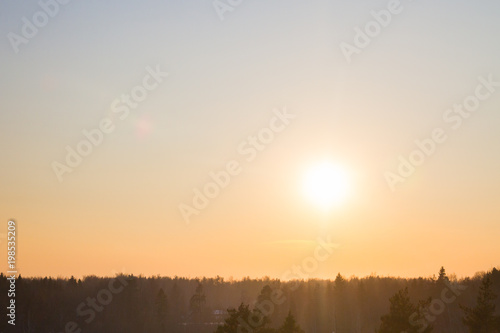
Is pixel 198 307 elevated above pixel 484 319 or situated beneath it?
elevated above

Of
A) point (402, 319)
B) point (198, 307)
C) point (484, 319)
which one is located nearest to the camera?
point (402, 319)

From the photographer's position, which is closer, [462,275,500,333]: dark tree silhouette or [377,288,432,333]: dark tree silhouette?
[377,288,432,333]: dark tree silhouette

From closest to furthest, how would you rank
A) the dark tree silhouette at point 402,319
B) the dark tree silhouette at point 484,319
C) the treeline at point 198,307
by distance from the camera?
→ the dark tree silhouette at point 402,319
the dark tree silhouette at point 484,319
the treeline at point 198,307

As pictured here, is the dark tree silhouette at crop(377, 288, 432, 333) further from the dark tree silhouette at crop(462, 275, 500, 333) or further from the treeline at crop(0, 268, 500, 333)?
the treeline at crop(0, 268, 500, 333)

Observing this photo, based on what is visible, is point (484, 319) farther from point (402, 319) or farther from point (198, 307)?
point (198, 307)

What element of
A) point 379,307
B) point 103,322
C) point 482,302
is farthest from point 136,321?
point 482,302

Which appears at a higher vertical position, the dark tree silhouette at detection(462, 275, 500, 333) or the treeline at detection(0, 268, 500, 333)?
the treeline at detection(0, 268, 500, 333)

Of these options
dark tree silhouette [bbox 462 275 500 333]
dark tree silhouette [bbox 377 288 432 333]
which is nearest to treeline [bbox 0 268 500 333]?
dark tree silhouette [bbox 462 275 500 333]

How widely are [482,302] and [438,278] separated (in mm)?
92217

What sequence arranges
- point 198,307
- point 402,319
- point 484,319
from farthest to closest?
1. point 198,307
2. point 484,319
3. point 402,319

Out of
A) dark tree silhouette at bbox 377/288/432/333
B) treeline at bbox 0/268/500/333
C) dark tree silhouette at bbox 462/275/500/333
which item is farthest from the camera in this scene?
treeline at bbox 0/268/500/333

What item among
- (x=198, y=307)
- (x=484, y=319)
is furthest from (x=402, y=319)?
(x=198, y=307)

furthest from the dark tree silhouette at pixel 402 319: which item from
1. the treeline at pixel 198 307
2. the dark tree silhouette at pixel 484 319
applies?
the treeline at pixel 198 307

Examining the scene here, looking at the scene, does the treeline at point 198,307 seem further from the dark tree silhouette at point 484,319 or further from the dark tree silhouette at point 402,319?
the dark tree silhouette at point 402,319
